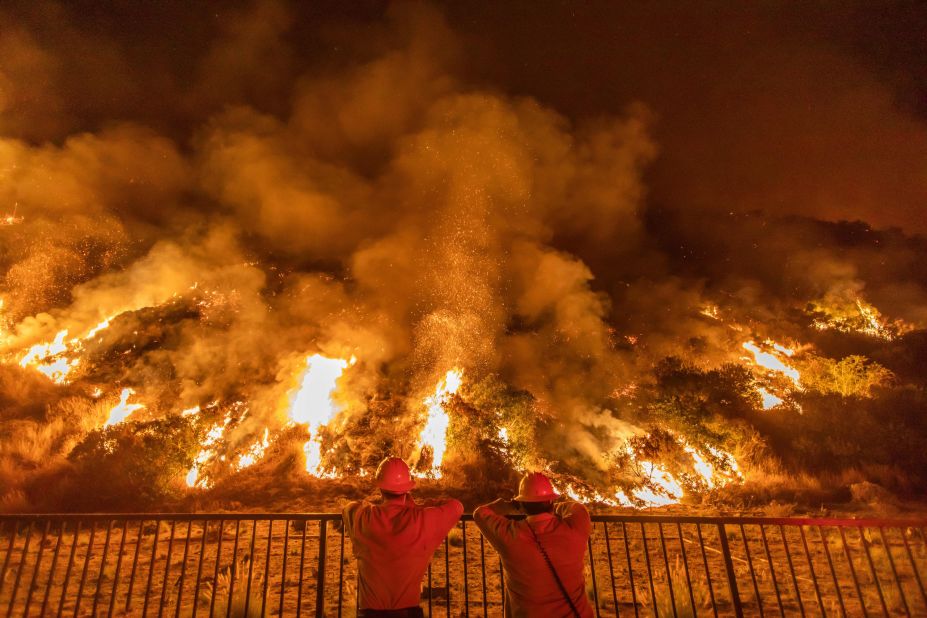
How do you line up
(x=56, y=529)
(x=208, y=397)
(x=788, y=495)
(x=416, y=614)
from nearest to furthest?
(x=416, y=614)
(x=56, y=529)
(x=788, y=495)
(x=208, y=397)

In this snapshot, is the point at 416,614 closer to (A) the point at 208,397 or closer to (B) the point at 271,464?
(B) the point at 271,464

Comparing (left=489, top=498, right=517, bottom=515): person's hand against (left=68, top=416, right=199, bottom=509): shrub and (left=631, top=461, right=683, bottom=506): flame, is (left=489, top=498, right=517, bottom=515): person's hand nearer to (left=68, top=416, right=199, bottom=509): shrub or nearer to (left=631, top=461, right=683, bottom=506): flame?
(left=631, top=461, right=683, bottom=506): flame

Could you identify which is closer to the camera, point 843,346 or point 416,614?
point 416,614

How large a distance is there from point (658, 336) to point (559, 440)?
7820mm

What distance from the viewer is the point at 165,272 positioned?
17.8m

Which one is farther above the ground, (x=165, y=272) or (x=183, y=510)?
(x=165, y=272)

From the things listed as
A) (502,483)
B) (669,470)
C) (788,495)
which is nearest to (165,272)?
(502,483)

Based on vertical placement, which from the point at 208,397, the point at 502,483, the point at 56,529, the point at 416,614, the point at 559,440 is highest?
the point at 208,397

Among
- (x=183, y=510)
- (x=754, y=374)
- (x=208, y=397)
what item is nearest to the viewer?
(x=183, y=510)

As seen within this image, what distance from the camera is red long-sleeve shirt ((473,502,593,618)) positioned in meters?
2.93

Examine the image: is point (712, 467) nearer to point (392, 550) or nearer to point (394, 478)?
point (394, 478)

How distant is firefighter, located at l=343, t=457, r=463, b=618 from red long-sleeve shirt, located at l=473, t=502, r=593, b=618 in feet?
1.46

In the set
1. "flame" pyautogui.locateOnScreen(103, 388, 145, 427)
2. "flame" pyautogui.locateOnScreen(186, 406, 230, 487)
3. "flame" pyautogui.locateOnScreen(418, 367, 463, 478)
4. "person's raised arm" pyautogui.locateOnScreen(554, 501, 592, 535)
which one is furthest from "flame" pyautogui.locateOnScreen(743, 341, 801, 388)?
"flame" pyautogui.locateOnScreen(103, 388, 145, 427)

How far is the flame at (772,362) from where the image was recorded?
572 inches
